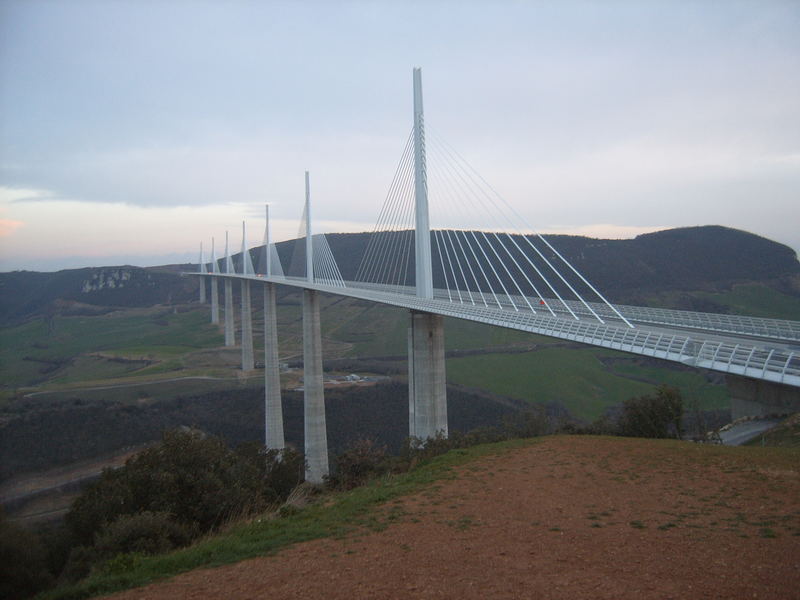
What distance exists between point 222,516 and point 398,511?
3457 millimetres

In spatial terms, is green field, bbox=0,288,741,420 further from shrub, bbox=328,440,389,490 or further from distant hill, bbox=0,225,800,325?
shrub, bbox=328,440,389,490

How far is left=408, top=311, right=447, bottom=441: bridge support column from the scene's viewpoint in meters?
18.5

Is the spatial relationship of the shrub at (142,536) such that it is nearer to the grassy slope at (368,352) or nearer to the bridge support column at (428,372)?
the bridge support column at (428,372)

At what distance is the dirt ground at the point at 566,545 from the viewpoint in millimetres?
4988

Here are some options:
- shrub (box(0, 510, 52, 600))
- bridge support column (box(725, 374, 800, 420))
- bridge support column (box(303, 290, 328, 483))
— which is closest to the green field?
bridge support column (box(303, 290, 328, 483))

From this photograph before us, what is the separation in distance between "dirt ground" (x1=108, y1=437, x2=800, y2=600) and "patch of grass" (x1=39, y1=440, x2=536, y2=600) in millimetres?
279

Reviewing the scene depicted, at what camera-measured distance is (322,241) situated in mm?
36188

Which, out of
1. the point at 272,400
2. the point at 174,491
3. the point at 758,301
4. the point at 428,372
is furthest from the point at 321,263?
the point at 758,301

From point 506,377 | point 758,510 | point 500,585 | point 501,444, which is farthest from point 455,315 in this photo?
point 506,377

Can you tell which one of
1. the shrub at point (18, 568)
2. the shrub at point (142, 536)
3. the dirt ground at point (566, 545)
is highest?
the dirt ground at point (566, 545)

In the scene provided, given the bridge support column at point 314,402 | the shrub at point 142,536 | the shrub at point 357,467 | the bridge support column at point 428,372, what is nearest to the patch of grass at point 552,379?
the bridge support column at point 314,402

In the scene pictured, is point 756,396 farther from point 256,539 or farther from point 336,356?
point 336,356

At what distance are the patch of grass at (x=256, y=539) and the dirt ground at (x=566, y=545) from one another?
279mm

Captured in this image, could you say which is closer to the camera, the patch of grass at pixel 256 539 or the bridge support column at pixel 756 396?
the patch of grass at pixel 256 539
